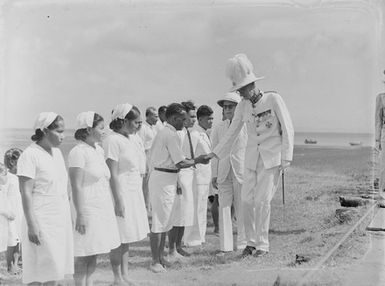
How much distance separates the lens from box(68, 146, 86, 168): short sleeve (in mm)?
4867

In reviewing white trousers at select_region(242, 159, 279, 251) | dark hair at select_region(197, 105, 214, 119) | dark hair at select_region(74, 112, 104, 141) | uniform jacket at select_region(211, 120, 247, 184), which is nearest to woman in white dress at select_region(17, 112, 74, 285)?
dark hair at select_region(74, 112, 104, 141)

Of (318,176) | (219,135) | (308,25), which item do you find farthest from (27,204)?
(318,176)

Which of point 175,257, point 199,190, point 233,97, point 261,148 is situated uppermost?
point 233,97

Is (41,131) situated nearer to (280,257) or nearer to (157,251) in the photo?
(157,251)

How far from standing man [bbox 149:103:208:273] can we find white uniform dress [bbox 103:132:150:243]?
48cm

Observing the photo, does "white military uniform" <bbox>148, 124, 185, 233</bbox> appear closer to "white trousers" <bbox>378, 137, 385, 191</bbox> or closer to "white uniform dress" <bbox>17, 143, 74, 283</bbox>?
"white uniform dress" <bbox>17, 143, 74, 283</bbox>

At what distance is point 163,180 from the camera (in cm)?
615

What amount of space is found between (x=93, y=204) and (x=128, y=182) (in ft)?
2.06

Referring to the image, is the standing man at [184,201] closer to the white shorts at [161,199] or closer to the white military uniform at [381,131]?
the white shorts at [161,199]

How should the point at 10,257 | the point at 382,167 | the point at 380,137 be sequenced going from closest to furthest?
1. the point at 10,257
2. the point at 380,137
3. the point at 382,167

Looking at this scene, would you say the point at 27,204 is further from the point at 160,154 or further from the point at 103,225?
the point at 160,154

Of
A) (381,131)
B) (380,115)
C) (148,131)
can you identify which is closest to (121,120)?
(148,131)

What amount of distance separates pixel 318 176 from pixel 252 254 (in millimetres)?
12920

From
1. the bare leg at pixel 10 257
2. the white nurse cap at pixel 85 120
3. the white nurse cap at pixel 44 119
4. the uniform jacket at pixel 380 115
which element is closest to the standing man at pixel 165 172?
the white nurse cap at pixel 85 120
